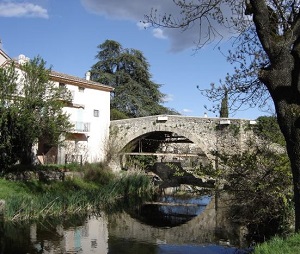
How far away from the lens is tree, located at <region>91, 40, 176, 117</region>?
38750 mm

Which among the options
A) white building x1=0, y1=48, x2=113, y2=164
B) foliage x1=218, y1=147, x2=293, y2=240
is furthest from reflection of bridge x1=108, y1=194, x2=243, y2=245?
white building x1=0, y1=48, x2=113, y2=164

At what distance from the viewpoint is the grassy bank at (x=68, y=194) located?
546 inches

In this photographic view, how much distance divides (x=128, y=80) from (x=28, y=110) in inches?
846

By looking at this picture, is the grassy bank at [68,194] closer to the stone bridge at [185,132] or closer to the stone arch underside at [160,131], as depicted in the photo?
the stone arch underside at [160,131]

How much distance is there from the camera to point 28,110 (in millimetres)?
18125

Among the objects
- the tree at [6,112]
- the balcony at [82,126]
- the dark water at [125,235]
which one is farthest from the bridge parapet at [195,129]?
the tree at [6,112]

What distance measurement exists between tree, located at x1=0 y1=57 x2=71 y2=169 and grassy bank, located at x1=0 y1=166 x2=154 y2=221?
1.96 meters

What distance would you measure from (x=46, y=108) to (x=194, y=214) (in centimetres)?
856

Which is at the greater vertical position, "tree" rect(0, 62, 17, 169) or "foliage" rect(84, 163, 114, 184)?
"tree" rect(0, 62, 17, 169)

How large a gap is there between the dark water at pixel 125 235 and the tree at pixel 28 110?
5412 millimetres

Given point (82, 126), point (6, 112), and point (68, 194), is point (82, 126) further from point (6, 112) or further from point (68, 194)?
point (68, 194)

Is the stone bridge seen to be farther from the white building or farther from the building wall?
the white building

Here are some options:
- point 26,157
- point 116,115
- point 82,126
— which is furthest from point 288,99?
point 116,115

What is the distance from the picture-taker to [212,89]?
271 inches
